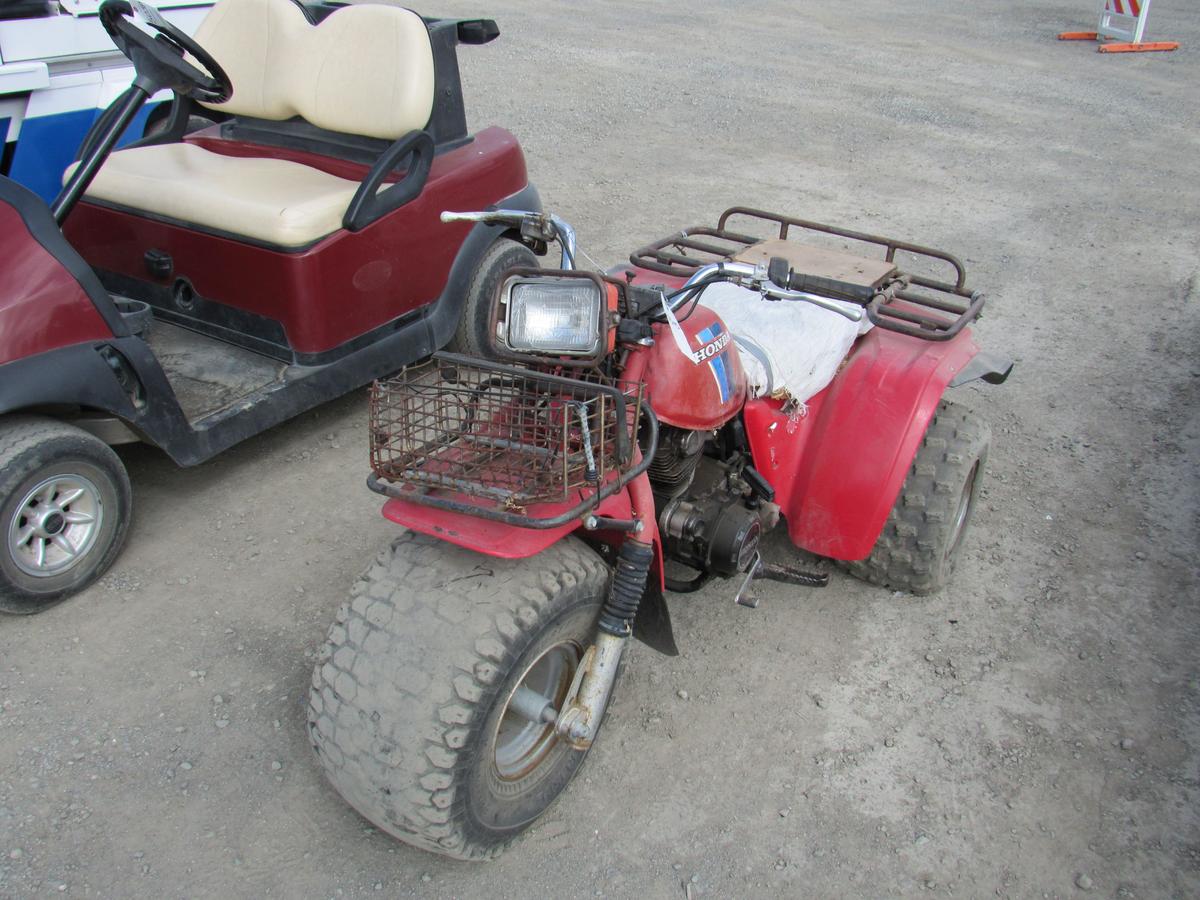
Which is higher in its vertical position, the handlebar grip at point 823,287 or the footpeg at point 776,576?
the handlebar grip at point 823,287

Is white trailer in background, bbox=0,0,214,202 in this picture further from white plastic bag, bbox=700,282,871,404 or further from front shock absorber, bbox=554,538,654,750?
front shock absorber, bbox=554,538,654,750

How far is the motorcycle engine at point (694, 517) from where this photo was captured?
2570 mm

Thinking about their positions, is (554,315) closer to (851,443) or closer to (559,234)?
(559,234)

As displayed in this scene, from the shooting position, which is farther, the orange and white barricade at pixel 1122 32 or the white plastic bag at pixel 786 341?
the orange and white barricade at pixel 1122 32

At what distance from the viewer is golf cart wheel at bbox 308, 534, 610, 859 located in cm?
197

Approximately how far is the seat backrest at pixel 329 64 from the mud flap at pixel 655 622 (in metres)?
2.20

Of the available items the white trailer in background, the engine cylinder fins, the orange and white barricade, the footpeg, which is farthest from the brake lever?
the orange and white barricade

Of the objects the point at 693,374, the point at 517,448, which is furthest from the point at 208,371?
the point at 693,374

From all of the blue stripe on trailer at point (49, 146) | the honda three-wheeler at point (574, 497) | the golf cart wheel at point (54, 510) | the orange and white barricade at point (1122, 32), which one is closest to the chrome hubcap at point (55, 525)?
the golf cart wheel at point (54, 510)

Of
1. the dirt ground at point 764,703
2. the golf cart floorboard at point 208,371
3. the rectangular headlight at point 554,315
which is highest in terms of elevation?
the rectangular headlight at point 554,315

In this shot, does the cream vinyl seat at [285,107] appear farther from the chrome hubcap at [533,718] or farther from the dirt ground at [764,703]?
the chrome hubcap at [533,718]

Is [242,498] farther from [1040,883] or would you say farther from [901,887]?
[1040,883]

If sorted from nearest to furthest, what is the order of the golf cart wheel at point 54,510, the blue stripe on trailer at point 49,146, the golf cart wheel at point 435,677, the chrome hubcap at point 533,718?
the golf cart wheel at point 435,677
the chrome hubcap at point 533,718
the golf cart wheel at point 54,510
the blue stripe on trailer at point 49,146

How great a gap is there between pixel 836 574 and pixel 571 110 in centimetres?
607
